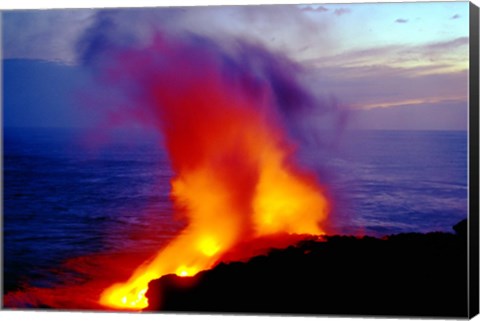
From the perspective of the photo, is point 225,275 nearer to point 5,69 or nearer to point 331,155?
point 331,155

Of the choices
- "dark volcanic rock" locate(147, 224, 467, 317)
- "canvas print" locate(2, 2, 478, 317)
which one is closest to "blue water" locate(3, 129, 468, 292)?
"canvas print" locate(2, 2, 478, 317)

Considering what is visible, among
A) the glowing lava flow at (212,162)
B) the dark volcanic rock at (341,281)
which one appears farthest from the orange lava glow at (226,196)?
the dark volcanic rock at (341,281)

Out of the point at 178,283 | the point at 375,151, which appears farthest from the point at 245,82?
the point at 178,283

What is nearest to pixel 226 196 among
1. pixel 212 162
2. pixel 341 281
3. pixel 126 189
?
pixel 212 162

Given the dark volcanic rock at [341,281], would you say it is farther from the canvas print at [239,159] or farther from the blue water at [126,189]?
→ the blue water at [126,189]

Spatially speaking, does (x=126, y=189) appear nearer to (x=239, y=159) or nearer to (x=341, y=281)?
Result: (x=239, y=159)

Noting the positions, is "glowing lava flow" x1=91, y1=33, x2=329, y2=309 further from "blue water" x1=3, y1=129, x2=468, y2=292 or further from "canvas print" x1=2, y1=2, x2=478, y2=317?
"blue water" x1=3, y1=129, x2=468, y2=292

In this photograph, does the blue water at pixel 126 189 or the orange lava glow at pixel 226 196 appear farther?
the orange lava glow at pixel 226 196
